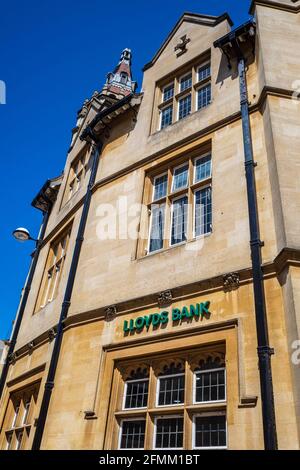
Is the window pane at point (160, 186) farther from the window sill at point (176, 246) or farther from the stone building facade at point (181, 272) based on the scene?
the window sill at point (176, 246)

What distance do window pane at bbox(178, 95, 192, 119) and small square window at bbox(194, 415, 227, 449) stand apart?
25.4 feet

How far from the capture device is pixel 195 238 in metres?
7.96

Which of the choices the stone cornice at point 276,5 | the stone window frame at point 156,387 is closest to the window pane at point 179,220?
the stone window frame at point 156,387

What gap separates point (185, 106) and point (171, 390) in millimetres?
7658

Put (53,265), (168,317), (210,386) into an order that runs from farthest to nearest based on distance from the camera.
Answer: (53,265)
(168,317)
(210,386)

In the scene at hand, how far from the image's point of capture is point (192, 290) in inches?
282

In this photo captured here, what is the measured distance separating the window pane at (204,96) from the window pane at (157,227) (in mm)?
3144

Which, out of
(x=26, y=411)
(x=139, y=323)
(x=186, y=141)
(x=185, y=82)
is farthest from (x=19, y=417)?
(x=185, y=82)

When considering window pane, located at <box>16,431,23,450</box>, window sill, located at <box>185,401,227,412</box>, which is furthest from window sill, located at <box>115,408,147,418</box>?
window pane, located at <box>16,431,23,450</box>

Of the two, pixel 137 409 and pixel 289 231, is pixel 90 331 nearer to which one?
pixel 137 409

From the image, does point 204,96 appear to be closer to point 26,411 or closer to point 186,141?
point 186,141

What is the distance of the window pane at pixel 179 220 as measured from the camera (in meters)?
8.57

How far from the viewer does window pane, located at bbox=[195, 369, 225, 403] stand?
6156 mm

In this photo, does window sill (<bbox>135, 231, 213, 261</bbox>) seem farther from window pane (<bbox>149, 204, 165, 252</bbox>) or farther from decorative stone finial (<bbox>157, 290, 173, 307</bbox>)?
decorative stone finial (<bbox>157, 290, 173, 307</bbox>)
